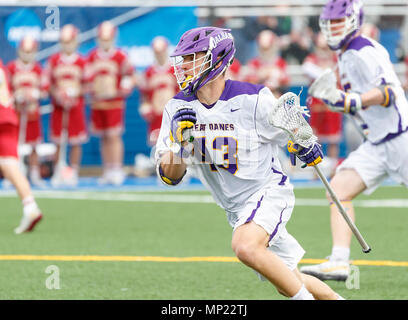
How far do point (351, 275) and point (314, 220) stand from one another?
3.42 metres

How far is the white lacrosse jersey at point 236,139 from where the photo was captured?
4957 mm

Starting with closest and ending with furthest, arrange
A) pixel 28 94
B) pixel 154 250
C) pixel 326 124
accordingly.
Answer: pixel 154 250, pixel 28 94, pixel 326 124

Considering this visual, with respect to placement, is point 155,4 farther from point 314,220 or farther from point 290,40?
point 314,220

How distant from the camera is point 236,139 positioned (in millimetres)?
4969

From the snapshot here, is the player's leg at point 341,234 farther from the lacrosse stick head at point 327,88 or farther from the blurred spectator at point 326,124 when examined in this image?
the blurred spectator at point 326,124

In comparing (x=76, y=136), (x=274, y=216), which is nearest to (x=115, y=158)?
(x=76, y=136)

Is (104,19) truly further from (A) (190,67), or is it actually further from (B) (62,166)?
(A) (190,67)

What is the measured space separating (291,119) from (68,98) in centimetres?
977

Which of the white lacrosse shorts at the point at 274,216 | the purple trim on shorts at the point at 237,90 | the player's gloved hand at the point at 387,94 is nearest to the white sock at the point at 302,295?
the white lacrosse shorts at the point at 274,216

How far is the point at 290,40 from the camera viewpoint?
1587cm

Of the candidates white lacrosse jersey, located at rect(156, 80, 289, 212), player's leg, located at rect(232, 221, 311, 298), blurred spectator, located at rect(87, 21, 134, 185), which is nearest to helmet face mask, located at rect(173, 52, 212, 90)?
white lacrosse jersey, located at rect(156, 80, 289, 212)

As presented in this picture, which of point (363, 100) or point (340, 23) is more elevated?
point (340, 23)
